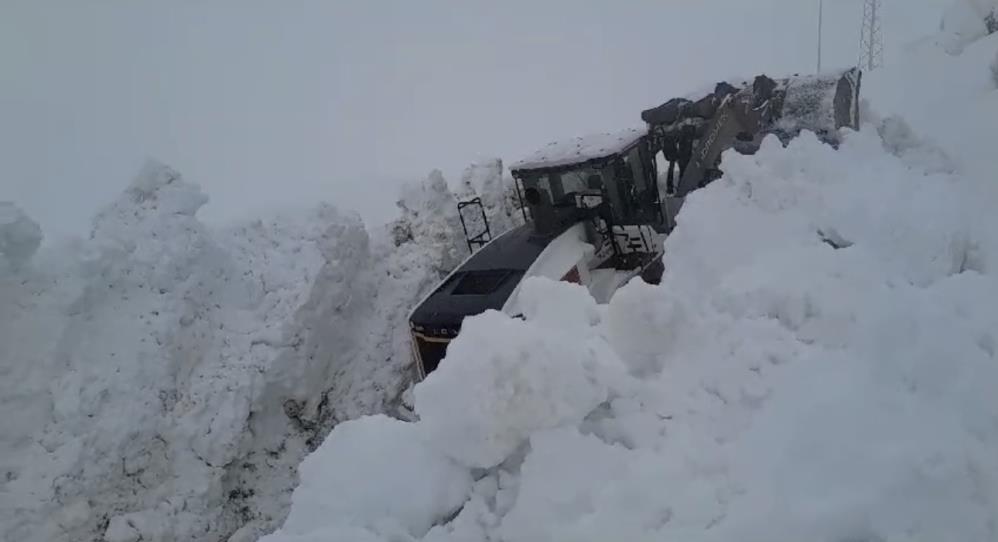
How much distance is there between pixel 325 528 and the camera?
2.36 meters

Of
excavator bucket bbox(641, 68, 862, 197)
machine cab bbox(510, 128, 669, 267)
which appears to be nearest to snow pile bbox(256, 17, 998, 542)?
excavator bucket bbox(641, 68, 862, 197)

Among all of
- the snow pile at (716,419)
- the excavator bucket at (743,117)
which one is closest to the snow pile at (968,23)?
the excavator bucket at (743,117)

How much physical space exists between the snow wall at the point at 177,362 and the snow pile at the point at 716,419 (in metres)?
4.16

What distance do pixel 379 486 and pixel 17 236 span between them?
18.1ft

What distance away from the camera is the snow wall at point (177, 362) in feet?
18.8

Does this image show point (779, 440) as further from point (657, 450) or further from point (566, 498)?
point (566, 498)

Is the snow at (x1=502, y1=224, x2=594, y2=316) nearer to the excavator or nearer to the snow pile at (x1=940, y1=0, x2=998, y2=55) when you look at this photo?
the excavator

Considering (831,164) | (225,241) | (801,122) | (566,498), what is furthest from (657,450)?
(225,241)

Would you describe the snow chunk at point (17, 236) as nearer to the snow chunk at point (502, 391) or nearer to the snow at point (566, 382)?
the snow at point (566, 382)

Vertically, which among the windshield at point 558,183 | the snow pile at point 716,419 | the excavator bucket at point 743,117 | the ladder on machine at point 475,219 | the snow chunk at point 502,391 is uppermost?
the snow chunk at point 502,391

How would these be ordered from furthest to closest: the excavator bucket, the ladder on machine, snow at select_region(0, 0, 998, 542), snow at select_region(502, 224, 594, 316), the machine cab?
1. the ladder on machine
2. the machine cab
3. snow at select_region(502, 224, 594, 316)
4. the excavator bucket
5. snow at select_region(0, 0, 998, 542)

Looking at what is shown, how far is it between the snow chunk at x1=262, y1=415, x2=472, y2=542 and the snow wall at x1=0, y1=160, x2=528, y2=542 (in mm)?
4111

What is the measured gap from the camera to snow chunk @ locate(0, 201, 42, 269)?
6199mm

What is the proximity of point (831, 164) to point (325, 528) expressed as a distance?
11.9ft
